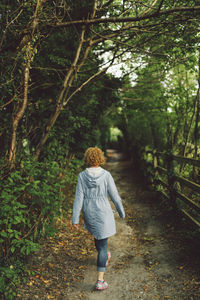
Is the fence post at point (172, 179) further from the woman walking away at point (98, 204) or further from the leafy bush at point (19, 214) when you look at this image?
the leafy bush at point (19, 214)

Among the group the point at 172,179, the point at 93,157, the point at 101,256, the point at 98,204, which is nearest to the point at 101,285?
the point at 101,256

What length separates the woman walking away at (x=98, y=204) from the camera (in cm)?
355

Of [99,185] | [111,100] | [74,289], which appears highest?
[111,100]

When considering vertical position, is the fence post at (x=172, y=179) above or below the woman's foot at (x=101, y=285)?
above

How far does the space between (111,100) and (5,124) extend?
5.05m

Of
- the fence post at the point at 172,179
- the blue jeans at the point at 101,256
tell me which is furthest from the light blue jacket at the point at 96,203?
the fence post at the point at 172,179

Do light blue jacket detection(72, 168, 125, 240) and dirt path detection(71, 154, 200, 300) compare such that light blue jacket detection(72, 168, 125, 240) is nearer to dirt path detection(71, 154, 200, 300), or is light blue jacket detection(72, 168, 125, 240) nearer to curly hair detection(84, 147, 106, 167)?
curly hair detection(84, 147, 106, 167)

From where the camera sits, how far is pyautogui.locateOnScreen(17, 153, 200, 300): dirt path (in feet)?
11.3

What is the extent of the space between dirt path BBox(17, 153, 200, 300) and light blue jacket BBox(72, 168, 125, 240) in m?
0.85

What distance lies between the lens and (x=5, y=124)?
5.85 meters

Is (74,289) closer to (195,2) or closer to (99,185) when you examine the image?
(99,185)

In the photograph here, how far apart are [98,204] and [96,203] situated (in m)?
Result: 0.03

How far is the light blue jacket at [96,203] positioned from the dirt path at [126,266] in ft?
2.79

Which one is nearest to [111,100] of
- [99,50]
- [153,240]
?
[99,50]
